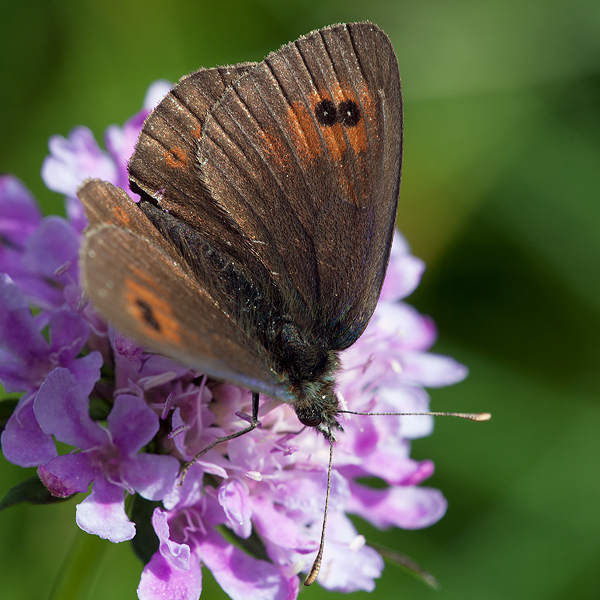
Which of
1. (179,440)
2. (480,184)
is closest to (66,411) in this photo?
(179,440)

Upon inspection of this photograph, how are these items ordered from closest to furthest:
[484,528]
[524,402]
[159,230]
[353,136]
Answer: [159,230] < [353,136] < [484,528] < [524,402]

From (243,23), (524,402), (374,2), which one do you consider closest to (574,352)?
(524,402)

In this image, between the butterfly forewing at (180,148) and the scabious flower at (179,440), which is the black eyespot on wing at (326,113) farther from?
the scabious flower at (179,440)

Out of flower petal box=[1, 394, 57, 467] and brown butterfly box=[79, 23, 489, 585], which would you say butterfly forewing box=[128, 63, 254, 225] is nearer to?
brown butterfly box=[79, 23, 489, 585]

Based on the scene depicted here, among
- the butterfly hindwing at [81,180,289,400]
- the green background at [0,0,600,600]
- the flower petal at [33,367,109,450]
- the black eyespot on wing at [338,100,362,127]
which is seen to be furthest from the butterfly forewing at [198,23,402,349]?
the green background at [0,0,600,600]

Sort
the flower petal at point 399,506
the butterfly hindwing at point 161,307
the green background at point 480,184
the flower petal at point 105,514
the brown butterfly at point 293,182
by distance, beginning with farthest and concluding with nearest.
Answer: the green background at point 480,184
the flower petal at point 399,506
the brown butterfly at point 293,182
the flower petal at point 105,514
the butterfly hindwing at point 161,307

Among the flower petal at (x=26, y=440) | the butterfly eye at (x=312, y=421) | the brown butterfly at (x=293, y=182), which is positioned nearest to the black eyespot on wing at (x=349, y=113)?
the brown butterfly at (x=293, y=182)

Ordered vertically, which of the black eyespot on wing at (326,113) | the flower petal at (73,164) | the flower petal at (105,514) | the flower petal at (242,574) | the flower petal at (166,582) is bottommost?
the flower petal at (242,574)

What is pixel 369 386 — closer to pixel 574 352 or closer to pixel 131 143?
pixel 131 143
